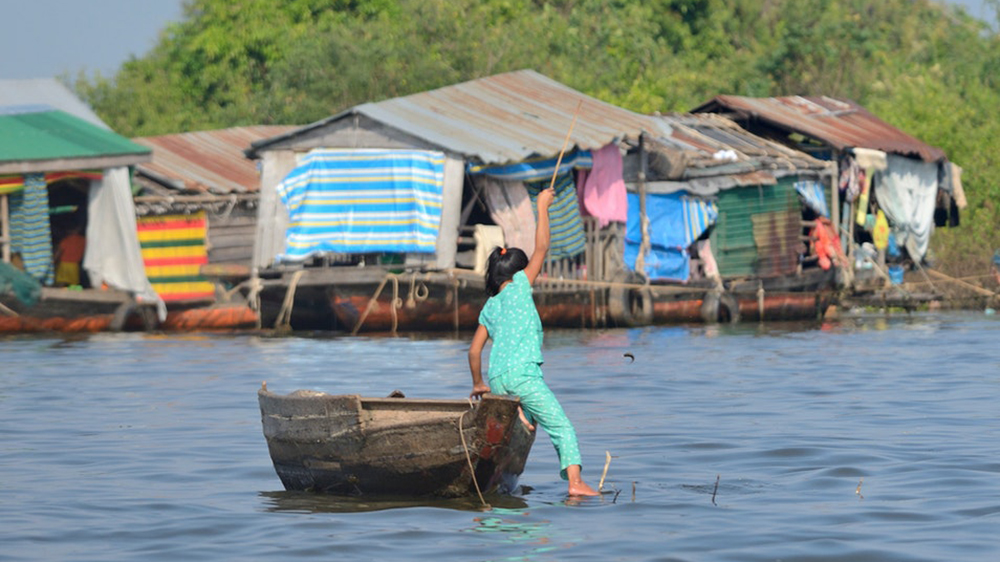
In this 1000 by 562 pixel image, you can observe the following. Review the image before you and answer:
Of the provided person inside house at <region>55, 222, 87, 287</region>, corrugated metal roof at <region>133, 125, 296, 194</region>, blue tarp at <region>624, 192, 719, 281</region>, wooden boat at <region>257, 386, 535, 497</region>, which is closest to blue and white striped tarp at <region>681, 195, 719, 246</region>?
blue tarp at <region>624, 192, 719, 281</region>

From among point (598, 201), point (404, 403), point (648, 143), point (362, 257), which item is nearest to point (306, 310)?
point (362, 257)

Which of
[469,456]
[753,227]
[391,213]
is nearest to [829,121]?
[753,227]

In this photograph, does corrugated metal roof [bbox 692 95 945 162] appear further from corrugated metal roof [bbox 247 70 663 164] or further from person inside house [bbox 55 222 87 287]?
person inside house [bbox 55 222 87 287]

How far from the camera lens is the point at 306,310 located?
19.3m

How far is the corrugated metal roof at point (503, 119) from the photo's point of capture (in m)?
18.8

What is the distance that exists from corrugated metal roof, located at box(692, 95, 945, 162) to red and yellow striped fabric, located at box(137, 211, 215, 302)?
898cm

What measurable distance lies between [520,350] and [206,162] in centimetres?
1684

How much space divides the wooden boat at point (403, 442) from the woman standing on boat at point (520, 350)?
0.50 feet

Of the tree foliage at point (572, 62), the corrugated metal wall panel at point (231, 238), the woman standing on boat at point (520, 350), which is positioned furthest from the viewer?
the tree foliage at point (572, 62)

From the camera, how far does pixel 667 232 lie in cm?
2216

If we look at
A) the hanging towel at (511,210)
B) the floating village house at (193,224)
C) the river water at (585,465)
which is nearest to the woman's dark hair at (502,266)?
the river water at (585,465)

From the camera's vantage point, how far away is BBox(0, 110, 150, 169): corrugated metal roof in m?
18.8

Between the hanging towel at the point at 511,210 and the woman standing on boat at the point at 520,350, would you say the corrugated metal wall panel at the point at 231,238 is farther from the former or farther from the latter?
the woman standing on boat at the point at 520,350

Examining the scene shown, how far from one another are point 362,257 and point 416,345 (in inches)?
97.5
